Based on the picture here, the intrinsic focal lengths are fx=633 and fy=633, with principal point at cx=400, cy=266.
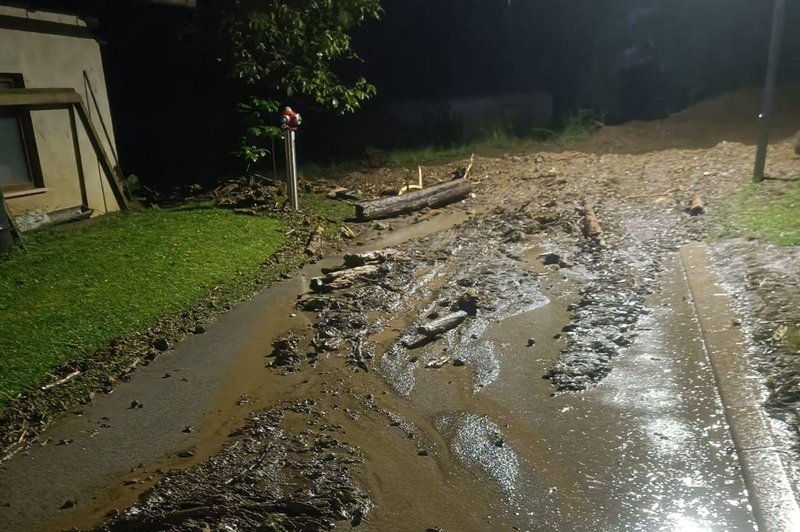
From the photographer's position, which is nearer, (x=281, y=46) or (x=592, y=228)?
(x=592, y=228)

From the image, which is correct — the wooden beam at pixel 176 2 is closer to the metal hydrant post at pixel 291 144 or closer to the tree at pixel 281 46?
the tree at pixel 281 46

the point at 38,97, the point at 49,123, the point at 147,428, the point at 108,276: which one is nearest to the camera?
the point at 147,428

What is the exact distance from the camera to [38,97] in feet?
27.6

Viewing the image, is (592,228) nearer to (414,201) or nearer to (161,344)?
(414,201)

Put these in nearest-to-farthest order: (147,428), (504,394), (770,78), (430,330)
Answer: (147,428)
(504,394)
(430,330)
(770,78)

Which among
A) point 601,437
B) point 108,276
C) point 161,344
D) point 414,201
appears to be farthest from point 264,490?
point 414,201

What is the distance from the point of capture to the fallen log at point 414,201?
10.4m

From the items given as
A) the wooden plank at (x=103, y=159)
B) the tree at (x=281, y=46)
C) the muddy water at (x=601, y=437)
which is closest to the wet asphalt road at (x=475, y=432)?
the muddy water at (x=601, y=437)

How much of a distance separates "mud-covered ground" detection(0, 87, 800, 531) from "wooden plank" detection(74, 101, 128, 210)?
13.6ft

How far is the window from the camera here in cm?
833

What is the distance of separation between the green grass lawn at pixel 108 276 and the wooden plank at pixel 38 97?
66.5 inches

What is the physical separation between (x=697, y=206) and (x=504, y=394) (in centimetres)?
568

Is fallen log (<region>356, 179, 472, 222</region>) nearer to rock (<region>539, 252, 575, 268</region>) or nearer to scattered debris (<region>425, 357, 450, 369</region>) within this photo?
rock (<region>539, 252, 575, 268</region>)

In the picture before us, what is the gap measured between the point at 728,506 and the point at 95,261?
267 inches
